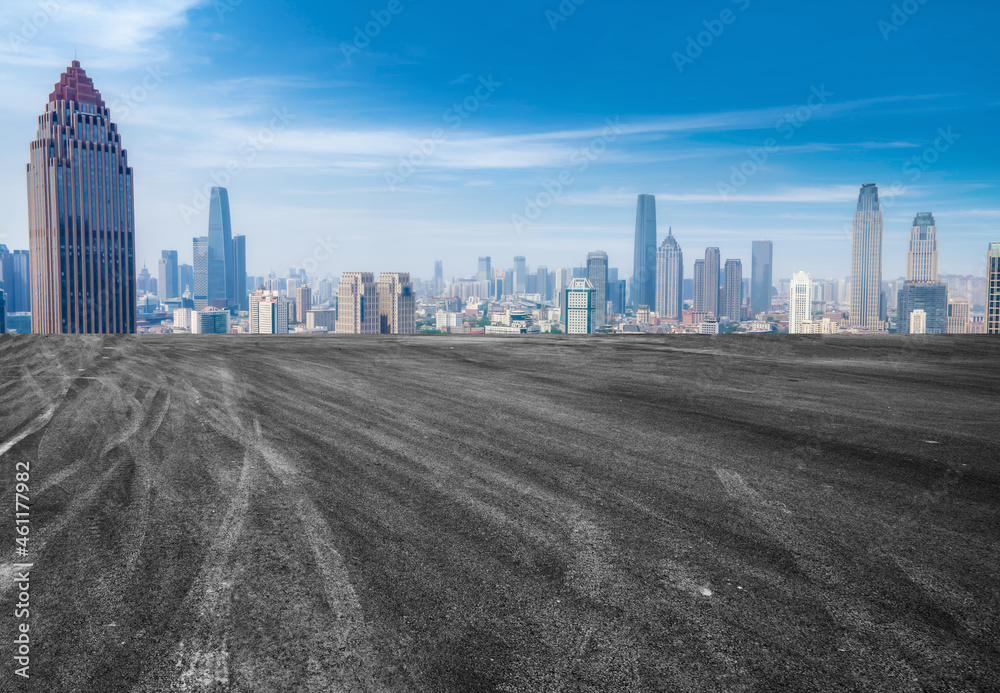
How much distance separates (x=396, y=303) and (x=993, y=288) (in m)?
98.3

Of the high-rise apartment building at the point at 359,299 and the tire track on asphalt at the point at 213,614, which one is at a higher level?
the high-rise apartment building at the point at 359,299

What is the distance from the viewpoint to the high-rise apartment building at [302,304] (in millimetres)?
164000

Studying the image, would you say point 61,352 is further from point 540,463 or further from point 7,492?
point 540,463

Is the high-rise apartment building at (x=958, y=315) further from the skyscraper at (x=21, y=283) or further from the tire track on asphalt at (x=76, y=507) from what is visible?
the skyscraper at (x=21, y=283)

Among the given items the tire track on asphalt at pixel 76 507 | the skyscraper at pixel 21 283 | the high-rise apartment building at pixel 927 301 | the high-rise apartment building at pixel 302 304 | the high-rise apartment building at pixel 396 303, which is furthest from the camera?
the high-rise apartment building at pixel 302 304

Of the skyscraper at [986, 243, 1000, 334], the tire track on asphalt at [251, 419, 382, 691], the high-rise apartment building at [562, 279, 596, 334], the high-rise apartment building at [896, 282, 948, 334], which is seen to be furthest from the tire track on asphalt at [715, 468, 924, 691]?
the high-rise apartment building at [896, 282, 948, 334]

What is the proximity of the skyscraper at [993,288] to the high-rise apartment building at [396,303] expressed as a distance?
9084cm

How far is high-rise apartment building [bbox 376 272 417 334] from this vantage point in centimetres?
12264

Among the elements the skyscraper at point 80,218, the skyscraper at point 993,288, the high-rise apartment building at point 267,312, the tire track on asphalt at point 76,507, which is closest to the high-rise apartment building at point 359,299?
the high-rise apartment building at point 267,312

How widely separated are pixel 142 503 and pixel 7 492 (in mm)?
1352

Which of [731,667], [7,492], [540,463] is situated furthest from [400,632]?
[7,492]

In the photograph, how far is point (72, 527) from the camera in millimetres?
4758

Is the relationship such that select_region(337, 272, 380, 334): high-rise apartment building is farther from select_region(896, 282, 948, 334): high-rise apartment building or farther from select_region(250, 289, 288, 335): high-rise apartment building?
select_region(896, 282, 948, 334): high-rise apartment building

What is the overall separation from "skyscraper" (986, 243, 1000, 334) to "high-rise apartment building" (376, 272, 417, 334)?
90.8 metres
